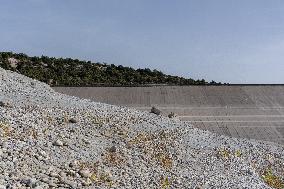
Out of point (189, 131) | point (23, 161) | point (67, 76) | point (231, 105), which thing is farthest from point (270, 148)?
point (67, 76)

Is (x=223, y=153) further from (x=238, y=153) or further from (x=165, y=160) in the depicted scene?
(x=165, y=160)

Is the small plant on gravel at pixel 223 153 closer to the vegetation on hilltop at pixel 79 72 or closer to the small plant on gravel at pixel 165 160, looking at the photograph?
the small plant on gravel at pixel 165 160

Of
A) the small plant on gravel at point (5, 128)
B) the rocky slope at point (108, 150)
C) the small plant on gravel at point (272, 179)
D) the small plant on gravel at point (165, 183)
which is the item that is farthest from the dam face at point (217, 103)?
the small plant on gravel at point (5, 128)

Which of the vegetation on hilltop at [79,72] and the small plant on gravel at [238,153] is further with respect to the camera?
the vegetation on hilltop at [79,72]

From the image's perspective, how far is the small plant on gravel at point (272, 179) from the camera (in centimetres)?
2894

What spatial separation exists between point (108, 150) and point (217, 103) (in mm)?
25995

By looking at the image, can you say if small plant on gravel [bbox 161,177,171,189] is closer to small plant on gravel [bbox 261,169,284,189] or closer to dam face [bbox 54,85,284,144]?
small plant on gravel [bbox 261,169,284,189]

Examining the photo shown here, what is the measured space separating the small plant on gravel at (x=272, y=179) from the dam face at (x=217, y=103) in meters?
10.9

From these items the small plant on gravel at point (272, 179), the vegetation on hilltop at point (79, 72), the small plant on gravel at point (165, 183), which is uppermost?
the vegetation on hilltop at point (79, 72)

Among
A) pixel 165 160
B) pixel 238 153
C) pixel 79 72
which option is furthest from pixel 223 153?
pixel 79 72

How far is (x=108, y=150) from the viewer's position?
2542 centimetres

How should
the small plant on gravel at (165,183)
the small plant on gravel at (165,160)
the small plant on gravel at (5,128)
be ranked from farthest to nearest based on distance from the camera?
the small plant on gravel at (165,160)
the small plant on gravel at (5,128)
the small plant on gravel at (165,183)

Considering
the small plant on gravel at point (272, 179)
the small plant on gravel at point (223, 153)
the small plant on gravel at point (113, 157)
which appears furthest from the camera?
the small plant on gravel at point (223, 153)

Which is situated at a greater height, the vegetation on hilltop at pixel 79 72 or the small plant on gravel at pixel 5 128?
the vegetation on hilltop at pixel 79 72
